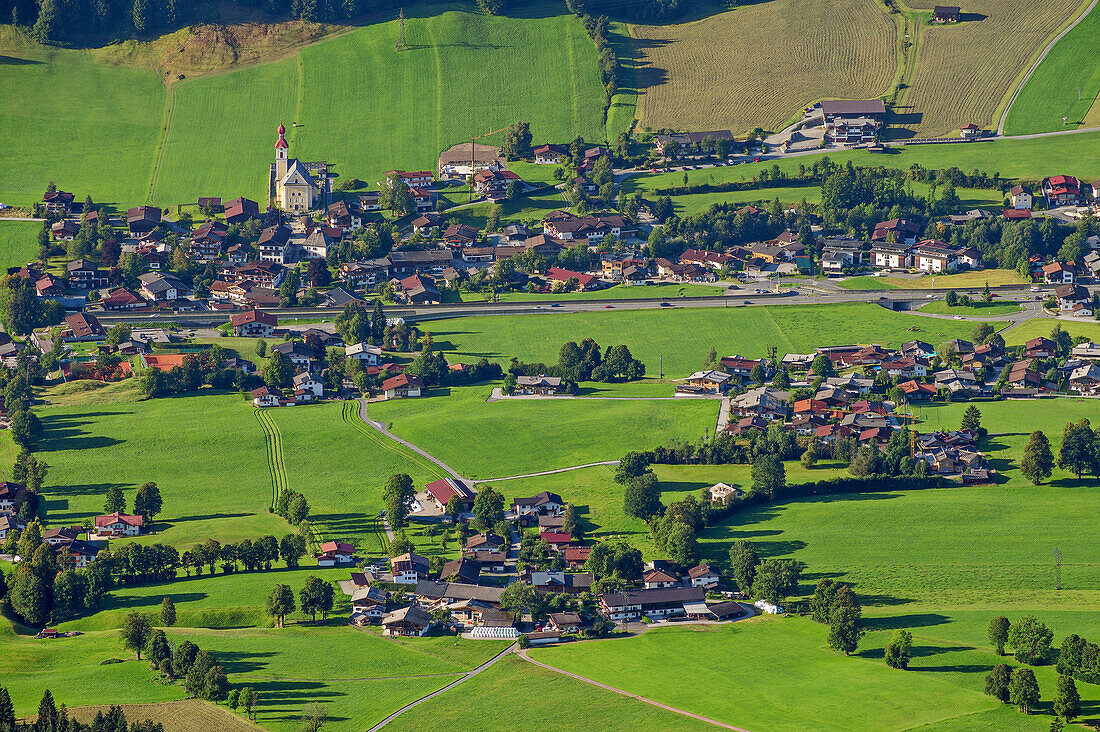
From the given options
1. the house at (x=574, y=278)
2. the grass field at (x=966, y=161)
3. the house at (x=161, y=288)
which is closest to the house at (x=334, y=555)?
the house at (x=161, y=288)

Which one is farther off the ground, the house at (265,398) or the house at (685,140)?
the house at (685,140)

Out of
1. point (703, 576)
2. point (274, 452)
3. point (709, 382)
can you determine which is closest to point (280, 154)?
point (274, 452)

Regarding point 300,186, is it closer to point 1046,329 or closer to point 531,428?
point 531,428

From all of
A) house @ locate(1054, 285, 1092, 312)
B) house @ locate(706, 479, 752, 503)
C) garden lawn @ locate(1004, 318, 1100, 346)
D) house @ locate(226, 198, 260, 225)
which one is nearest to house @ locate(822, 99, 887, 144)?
house @ locate(1054, 285, 1092, 312)

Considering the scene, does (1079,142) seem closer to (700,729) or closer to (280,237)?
(280,237)

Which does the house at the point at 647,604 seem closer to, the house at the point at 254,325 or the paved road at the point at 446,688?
the paved road at the point at 446,688

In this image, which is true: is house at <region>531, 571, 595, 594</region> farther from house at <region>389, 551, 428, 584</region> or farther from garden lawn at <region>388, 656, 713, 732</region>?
garden lawn at <region>388, 656, 713, 732</region>

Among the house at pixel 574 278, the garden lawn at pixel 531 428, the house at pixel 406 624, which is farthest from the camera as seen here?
the house at pixel 574 278
